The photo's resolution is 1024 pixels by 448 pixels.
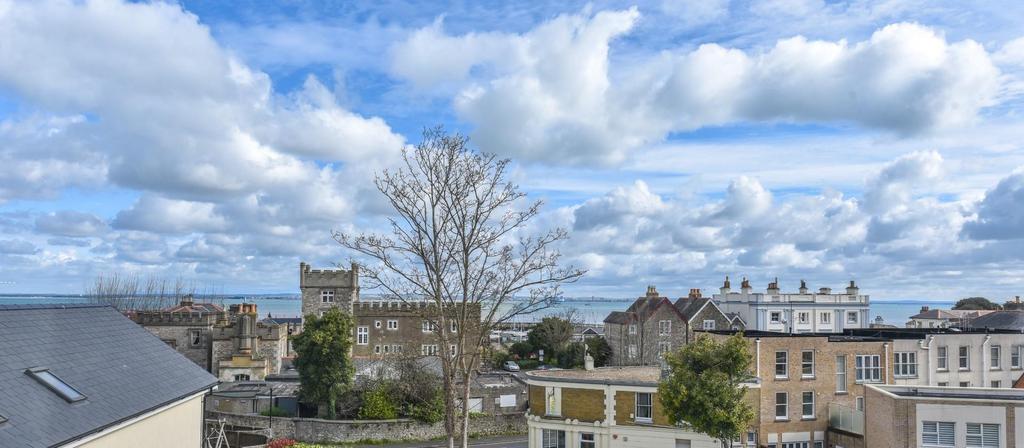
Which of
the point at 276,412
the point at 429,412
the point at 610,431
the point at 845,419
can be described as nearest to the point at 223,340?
the point at 276,412

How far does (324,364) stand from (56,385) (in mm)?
29639

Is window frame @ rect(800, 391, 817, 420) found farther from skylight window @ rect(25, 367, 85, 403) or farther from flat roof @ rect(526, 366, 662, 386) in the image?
skylight window @ rect(25, 367, 85, 403)

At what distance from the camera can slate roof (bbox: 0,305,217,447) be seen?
16.4 m

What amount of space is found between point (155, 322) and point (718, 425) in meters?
47.0

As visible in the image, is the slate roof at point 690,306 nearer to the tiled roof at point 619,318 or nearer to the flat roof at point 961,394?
the tiled roof at point 619,318

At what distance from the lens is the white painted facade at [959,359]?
40906 mm

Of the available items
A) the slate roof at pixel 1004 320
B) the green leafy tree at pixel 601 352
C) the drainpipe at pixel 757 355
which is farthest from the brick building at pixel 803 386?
the green leafy tree at pixel 601 352

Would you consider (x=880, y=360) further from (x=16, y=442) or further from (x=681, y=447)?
(x=16, y=442)

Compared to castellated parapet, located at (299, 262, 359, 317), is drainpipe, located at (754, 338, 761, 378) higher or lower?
lower

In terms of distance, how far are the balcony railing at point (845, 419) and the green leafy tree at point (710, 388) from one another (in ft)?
21.3

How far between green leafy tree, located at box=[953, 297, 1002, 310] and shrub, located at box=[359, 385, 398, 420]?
112 metres

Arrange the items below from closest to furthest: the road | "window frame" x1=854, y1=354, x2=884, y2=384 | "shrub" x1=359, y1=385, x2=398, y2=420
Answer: "window frame" x1=854, y1=354, x2=884, y2=384 → the road → "shrub" x1=359, y1=385, x2=398, y2=420

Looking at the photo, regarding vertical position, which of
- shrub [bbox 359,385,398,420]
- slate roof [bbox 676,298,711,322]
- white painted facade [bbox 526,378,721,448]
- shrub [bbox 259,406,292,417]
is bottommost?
shrub [bbox 259,406,292,417]

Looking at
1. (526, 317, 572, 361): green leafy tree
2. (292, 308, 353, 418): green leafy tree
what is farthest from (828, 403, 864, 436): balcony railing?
(526, 317, 572, 361): green leafy tree
